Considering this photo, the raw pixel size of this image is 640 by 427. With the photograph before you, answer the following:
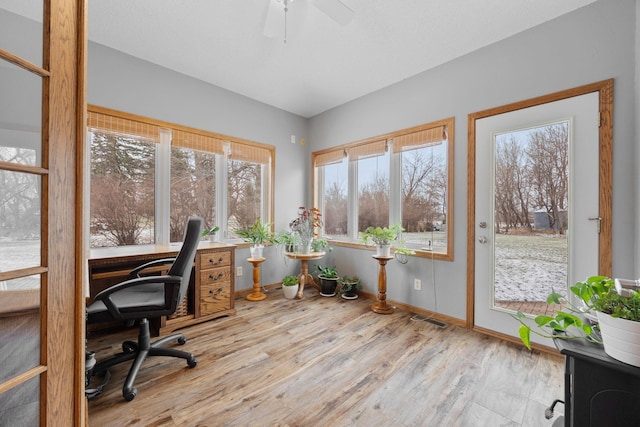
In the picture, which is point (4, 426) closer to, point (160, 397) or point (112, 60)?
point (160, 397)

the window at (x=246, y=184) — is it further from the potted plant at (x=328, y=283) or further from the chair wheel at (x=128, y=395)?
the chair wheel at (x=128, y=395)

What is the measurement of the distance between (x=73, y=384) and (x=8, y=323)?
0.27 metres

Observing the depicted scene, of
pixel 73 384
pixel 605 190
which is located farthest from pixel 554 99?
pixel 73 384

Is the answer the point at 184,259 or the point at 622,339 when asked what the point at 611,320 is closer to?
the point at 622,339

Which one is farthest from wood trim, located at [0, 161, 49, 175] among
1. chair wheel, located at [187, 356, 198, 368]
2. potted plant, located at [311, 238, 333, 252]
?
potted plant, located at [311, 238, 333, 252]

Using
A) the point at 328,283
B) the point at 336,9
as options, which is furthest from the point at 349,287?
the point at 336,9

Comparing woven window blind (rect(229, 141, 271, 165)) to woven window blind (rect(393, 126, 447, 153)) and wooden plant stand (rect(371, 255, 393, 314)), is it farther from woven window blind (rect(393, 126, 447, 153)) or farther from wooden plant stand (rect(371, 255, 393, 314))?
wooden plant stand (rect(371, 255, 393, 314))

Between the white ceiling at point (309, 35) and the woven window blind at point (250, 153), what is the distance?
754 millimetres

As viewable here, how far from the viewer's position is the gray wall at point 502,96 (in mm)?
1779

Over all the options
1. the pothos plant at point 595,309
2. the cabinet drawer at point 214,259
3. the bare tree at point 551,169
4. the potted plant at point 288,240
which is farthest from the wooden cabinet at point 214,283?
the bare tree at point 551,169

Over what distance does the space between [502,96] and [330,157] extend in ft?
6.93

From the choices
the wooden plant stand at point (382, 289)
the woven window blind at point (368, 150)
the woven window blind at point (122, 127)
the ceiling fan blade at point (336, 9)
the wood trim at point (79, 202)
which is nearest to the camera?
the wood trim at point (79, 202)

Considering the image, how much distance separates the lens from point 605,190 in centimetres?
183

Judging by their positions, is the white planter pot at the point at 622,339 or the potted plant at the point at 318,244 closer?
the white planter pot at the point at 622,339
